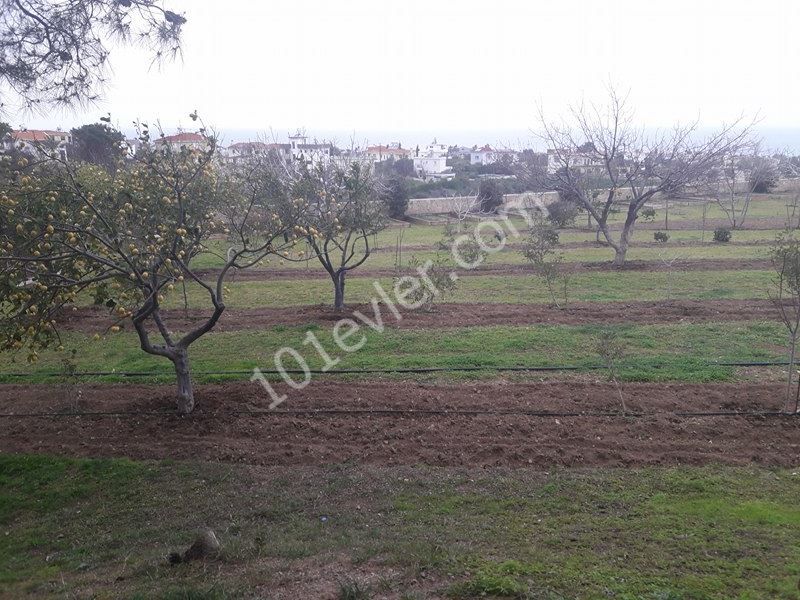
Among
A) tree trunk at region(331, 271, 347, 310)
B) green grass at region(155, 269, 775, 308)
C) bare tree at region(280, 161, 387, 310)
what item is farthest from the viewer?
green grass at region(155, 269, 775, 308)

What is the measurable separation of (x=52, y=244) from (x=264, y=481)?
338cm

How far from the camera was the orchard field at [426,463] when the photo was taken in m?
4.53

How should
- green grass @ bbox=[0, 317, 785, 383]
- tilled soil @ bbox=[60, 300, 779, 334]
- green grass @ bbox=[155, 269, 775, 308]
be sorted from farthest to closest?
green grass @ bbox=[155, 269, 775, 308], tilled soil @ bbox=[60, 300, 779, 334], green grass @ bbox=[0, 317, 785, 383]

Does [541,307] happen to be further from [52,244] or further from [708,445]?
[52,244]

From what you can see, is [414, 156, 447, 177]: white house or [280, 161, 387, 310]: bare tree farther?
[414, 156, 447, 177]: white house

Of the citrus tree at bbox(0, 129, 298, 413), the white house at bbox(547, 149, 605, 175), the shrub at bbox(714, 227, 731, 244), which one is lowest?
the shrub at bbox(714, 227, 731, 244)

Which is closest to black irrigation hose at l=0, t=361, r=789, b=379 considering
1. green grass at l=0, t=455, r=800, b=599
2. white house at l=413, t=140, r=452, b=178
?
green grass at l=0, t=455, r=800, b=599

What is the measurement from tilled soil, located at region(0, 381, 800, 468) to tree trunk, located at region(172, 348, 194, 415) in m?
0.15

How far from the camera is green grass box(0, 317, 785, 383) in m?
9.27

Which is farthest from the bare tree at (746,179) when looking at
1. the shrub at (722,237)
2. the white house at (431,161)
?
the white house at (431,161)

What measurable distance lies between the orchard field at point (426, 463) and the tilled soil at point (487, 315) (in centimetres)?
10

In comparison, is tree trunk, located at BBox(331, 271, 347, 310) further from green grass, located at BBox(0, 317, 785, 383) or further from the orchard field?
green grass, located at BBox(0, 317, 785, 383)

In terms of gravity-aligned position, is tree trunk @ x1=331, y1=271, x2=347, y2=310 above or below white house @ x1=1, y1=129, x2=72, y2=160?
below

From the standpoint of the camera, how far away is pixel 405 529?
5.21m
